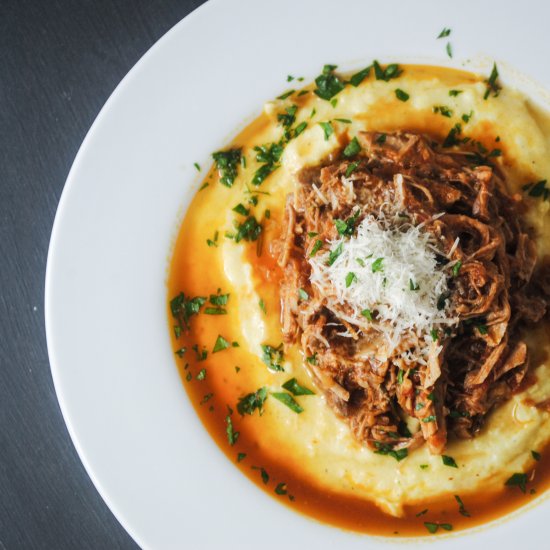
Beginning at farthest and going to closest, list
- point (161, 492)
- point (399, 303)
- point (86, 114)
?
point (86, 114) → point (161, 492) → point (399, 303)

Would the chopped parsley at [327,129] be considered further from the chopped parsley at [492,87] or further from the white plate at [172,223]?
the chopped parsley at [492,87]

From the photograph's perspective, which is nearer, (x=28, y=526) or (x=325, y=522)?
(x=325, y=522)

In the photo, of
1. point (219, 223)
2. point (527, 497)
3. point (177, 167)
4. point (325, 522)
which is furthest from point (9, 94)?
point (527, 497)

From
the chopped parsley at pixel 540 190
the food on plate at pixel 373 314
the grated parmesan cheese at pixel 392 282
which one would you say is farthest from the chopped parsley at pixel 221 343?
the chopped parsley at pixel 540 190

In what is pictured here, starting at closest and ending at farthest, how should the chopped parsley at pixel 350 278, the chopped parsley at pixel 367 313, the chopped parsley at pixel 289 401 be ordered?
1. the chopped parsley at pixel 350 278
2. the chopped parsley at pixel 367 313
3. the chopped parsley at pixel 289 401

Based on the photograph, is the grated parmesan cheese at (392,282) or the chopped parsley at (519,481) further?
the chopped parsley at (519,481)

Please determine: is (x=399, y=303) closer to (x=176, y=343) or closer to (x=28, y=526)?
(x=176, y=343)

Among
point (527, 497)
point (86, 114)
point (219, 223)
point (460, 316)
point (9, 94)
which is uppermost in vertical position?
point (9, 94)

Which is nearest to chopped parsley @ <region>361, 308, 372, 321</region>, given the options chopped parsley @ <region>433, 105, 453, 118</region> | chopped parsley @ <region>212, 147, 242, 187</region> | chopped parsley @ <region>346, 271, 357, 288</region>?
chopped parsley @ <region>346, 271, 357, 288</region>
